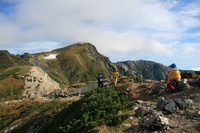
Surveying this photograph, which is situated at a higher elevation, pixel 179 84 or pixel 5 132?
pixel 179 84

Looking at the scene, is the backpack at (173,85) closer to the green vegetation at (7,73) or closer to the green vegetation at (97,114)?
the green vegetation at (97,114)

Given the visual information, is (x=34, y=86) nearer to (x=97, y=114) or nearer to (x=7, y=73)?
(x=7, y=73)

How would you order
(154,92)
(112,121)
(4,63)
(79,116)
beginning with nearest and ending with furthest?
(112,121) → (79,116) → (154,92) → (4,63)

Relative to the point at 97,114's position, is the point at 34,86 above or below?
above

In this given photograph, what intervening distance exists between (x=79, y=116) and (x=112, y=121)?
2.19 m

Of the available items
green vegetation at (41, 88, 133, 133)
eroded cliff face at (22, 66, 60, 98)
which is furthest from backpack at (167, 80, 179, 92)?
eroded cliff face at (22, 66, 60, 98)

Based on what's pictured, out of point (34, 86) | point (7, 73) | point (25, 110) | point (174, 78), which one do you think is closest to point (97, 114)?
point (174, 78)

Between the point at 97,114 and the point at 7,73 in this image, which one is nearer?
the point at 97,114

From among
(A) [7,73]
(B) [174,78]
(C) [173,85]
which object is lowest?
(C) [173,85]

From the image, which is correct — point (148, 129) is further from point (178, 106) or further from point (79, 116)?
point (79, 116)

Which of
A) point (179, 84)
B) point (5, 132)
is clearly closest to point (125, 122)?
point (179, 84)

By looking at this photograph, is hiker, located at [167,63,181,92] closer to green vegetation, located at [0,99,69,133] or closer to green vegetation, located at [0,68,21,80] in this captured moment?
green vegetation, located at [0,99,69,133]

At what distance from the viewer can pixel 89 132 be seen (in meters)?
13.8

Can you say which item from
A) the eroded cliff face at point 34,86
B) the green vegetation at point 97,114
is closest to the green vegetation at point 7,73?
the eroded cliff face at point 34,86
